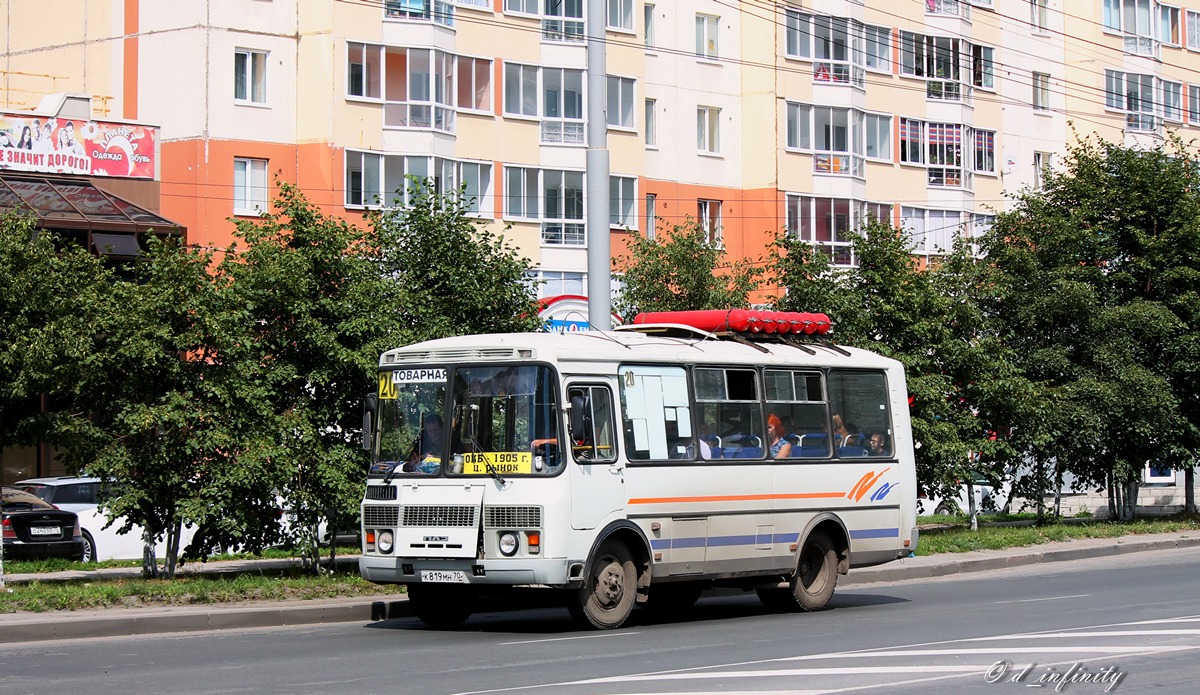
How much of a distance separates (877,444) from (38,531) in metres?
13.6

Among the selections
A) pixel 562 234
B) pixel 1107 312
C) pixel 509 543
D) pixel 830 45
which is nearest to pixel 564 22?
pixel 562 234

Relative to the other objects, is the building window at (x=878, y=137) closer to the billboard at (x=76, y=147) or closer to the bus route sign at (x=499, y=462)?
the billboard at (x=76, y=147)

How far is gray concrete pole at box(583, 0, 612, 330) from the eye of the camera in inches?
797

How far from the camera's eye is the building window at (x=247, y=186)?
4434 cm

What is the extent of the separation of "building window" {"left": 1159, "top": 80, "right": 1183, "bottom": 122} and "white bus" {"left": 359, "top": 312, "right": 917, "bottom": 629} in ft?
187

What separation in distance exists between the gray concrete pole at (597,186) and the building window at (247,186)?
2523 cm

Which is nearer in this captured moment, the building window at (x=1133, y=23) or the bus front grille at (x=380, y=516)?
the bus front grille at (x=380, y=516)

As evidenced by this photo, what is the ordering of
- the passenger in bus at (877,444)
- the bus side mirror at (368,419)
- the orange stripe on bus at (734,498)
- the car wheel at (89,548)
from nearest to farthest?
1. the orange stripe on bus at (734,498)
2. the bus side mirror at (368,419)
3. the passenger in bus at (877,444)
4. the car wheel at (89,548)

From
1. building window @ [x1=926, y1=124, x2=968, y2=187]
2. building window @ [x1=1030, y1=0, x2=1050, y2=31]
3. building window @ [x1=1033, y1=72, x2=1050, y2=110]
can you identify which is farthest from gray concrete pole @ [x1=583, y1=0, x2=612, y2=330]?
building window @ [x1=1030, y1=0, x2=1050, y2=31]

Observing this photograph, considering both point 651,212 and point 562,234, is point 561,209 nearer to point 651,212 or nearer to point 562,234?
point 562,234

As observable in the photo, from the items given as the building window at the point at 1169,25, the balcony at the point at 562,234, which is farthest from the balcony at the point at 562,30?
the building window at the point at 1169,25

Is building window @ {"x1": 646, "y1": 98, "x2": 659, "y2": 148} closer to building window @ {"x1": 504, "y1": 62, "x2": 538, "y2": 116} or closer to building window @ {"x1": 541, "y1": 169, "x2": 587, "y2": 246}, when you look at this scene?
building window @ {"x1": 541, "y1": 169, "x2": 587, "y2": 246}

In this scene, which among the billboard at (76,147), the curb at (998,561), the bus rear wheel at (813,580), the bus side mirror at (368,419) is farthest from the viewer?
the billboard at (76,147)

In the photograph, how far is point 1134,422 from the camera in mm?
32781
